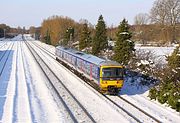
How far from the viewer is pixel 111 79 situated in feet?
81.6

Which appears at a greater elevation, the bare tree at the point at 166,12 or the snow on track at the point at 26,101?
the bare tree at the point at 166,12

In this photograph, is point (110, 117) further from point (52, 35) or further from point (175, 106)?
point (52, 35)

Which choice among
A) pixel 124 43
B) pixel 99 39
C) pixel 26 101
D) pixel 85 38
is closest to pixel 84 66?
pixel 124 43

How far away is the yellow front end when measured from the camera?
24734 mm

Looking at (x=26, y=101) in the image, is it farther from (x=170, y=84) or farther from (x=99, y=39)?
(x=99, y=39)

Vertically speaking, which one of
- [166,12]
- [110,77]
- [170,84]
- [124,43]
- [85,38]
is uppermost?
[166,12]

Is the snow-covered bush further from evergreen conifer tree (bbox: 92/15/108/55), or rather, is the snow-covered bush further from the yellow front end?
evergreen conifer tree (bbox: 92/15/108/55)

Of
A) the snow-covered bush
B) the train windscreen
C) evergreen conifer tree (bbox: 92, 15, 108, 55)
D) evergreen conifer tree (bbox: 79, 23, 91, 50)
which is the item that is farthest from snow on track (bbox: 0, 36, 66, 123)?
evergreen conifer tree (bbox: 79, 23, 91, 50)

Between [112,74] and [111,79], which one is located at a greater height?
[112,74]

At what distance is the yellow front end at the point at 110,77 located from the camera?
24734 millimetres

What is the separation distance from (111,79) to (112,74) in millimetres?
348

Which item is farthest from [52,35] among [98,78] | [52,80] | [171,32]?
[98,78]

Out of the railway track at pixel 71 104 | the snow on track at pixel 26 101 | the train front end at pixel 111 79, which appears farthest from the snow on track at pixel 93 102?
the snow on track at pixel 26 101

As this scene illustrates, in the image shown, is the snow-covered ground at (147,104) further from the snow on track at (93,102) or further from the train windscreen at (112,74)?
the snow on track at (93,102)
